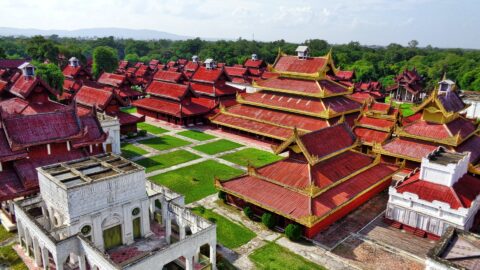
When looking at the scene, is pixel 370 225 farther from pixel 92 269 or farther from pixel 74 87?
pixel 74 87

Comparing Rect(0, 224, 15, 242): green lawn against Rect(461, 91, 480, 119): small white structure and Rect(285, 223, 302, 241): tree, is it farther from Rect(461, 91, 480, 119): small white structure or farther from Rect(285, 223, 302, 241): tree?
Rect(461, 91, 480, 119): small white structure

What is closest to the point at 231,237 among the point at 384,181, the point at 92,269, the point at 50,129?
the point at 92,269

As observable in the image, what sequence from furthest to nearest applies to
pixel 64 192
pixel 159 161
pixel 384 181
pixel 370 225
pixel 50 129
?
pixel 159 161, pixel 384 181, pixel 50 129, pixel 370 225, pixel 64 192

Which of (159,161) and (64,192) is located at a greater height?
(64,192)

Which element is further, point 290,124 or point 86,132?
point 290,124

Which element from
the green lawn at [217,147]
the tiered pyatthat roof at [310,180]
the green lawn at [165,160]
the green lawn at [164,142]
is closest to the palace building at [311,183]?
the tiered pyatthat roof at [310,180]

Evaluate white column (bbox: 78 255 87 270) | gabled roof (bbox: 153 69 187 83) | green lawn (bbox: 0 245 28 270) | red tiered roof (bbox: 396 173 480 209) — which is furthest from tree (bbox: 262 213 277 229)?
gabled roof (bbox: 153 69 187 83)
